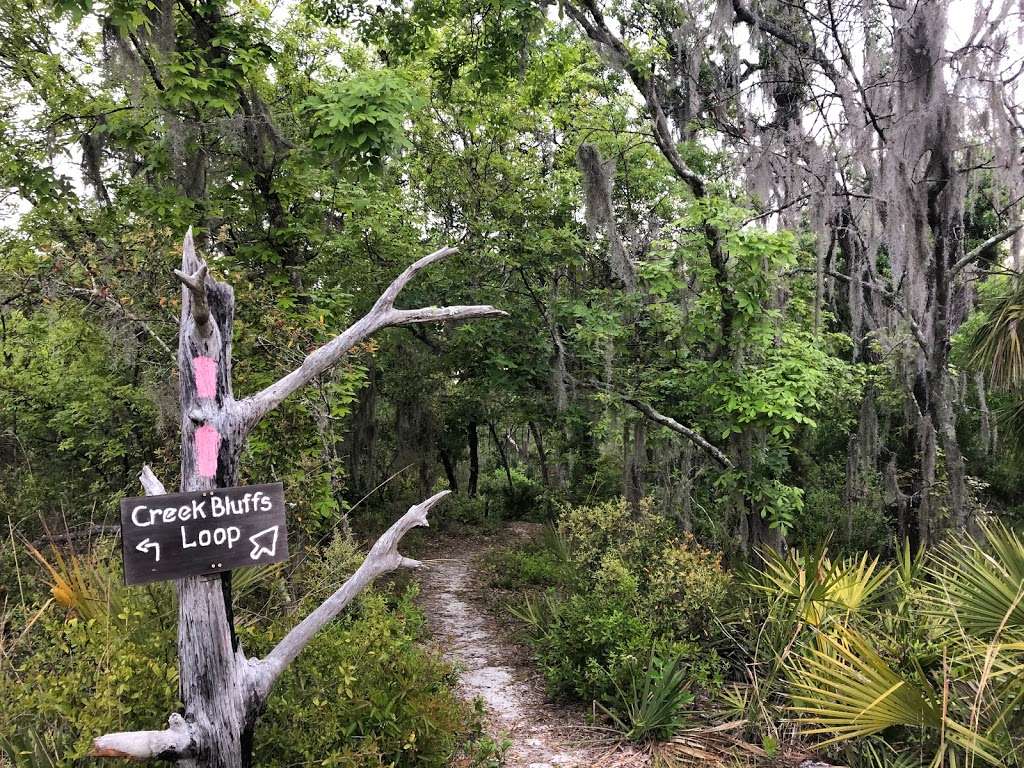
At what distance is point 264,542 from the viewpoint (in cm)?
223

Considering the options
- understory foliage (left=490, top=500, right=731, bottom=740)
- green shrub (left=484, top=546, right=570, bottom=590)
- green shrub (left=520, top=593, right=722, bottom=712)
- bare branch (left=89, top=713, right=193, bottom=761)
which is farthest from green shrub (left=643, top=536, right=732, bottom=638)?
bare branch (left=89, top=713, right=193, bottom=761)

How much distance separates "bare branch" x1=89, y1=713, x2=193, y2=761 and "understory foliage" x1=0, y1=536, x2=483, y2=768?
1.81ft

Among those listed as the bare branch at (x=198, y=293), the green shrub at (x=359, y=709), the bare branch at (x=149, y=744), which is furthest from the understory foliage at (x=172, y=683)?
the bare branch at (x=198, y=293)

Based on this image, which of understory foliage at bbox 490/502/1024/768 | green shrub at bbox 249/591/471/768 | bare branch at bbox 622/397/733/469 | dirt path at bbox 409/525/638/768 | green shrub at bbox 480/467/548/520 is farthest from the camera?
green shrub at bbox 480/467/548/520

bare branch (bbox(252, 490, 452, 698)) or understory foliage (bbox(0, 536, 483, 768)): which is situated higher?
bare branch (bbox(252, 490, 452, 698))

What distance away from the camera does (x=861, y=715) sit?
266cm

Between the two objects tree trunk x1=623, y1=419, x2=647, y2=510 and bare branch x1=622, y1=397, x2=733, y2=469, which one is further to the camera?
tree trunk x1=623, y1=419, x2=647, y2=510

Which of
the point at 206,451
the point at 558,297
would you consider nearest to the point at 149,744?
the point at 206,451

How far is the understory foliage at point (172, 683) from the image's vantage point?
267cm

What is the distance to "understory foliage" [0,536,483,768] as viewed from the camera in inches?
105

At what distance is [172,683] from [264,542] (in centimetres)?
119

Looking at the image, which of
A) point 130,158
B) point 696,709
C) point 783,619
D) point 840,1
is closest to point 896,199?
point 840,1

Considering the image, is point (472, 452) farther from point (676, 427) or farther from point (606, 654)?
point (606, 654)

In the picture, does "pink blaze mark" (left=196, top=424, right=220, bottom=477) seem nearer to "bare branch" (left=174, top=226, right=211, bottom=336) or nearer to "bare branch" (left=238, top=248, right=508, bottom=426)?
"bare branch" (left=238, top=248, right=508, bottom=426)
